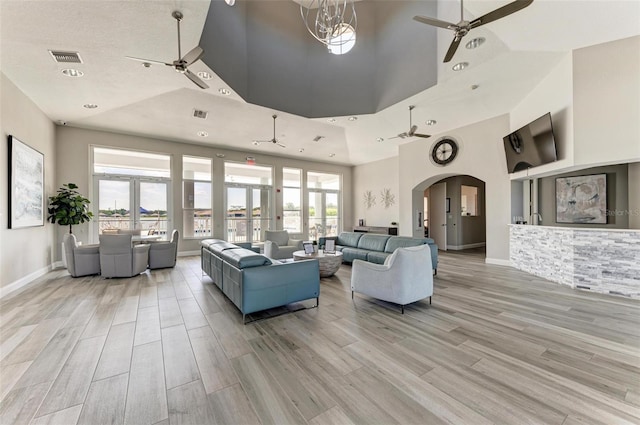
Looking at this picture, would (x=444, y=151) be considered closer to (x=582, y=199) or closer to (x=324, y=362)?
(x=582, y=199)

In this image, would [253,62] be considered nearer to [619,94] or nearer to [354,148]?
Result: [354,148]

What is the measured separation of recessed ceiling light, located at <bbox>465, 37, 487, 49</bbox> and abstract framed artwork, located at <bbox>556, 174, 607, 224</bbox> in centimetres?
358

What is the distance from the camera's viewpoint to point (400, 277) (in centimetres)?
331

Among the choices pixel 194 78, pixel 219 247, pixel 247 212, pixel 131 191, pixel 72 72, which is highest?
pixel 72 72

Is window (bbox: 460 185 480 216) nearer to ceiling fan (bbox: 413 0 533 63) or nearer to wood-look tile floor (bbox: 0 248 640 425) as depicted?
wood-look tile floor (bbox: 0 248 640 425)

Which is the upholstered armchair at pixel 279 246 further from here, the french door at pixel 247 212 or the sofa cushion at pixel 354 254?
the french door at pixel 247 212

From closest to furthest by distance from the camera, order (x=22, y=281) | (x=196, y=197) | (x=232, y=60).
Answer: (x=22, y=281), (x=232, y=60), (x=196, y=197)

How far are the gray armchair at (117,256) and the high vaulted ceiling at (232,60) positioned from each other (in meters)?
2.79

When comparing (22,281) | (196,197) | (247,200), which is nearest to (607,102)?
(247,200)

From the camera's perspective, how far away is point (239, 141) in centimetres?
788

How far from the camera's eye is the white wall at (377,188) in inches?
383

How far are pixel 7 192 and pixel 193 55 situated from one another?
3885 millimetres

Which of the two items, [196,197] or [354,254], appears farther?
[196,197]

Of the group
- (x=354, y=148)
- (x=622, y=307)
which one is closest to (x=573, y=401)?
(x=622, y=307)
